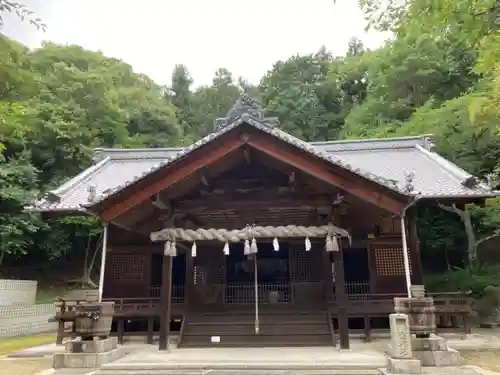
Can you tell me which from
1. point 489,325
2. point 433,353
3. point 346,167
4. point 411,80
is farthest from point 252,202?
point 411,80

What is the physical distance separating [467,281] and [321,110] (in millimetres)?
21274

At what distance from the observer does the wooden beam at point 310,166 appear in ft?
29.5

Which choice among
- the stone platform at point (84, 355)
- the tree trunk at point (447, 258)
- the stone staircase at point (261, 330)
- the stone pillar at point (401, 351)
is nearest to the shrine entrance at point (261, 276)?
the stone staircase at point (261, 330)

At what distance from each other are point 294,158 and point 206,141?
2.04 meters

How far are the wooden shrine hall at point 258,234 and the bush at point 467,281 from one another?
194 inches

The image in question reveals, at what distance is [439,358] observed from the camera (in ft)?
24.1

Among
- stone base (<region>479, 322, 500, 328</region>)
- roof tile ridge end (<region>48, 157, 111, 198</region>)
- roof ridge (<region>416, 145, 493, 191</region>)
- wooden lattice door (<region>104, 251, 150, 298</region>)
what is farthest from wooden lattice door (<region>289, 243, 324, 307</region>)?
roof tile ridge end (<region>48, 157, 111, 198</region>)

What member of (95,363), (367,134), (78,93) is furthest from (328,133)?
(95,363)

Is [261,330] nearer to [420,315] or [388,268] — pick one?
[420,315]

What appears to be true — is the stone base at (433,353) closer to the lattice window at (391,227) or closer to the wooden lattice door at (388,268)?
the wooden lattice door at (388,268)

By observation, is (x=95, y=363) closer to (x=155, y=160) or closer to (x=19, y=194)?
(x=155, y=160)

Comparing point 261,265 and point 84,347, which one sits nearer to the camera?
point 84,347

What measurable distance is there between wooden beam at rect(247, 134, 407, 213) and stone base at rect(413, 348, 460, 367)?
121 inches

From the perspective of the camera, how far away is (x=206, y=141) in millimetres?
9086
